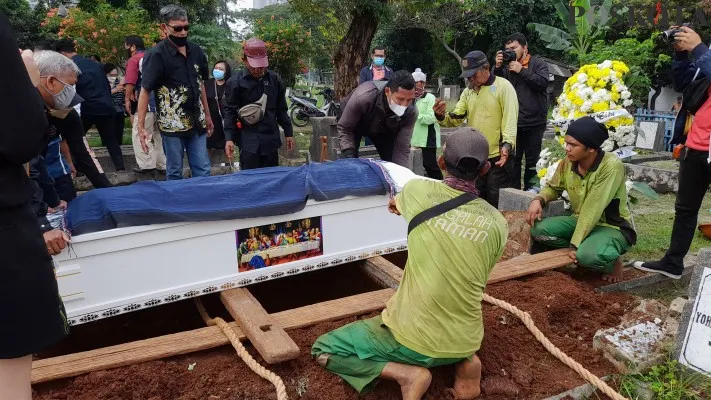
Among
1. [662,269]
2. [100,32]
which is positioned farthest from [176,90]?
[100,32]

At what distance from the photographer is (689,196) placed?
140 inches

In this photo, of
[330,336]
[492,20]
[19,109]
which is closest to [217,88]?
[330,336]

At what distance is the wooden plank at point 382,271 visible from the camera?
11.8ft

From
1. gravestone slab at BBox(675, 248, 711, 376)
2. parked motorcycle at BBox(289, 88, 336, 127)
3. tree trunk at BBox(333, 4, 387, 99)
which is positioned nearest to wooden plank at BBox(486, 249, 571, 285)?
gravestone slab at BBox(675, 248, 711, 376)

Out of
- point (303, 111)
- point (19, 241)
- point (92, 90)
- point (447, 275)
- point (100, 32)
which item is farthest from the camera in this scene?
point (303, 111)

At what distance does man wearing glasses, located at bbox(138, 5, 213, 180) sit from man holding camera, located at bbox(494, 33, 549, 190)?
10.1ft

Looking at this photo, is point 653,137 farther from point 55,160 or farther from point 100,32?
point 100,32

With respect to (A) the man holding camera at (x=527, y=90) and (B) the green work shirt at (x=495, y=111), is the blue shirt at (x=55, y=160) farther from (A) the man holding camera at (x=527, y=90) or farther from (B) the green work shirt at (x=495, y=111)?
(A) the man holding camera at (x=527, y=90)

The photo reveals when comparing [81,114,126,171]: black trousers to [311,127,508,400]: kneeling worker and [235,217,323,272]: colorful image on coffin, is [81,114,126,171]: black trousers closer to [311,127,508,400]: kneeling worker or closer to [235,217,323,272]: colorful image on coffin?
[235,217,323,272]: colorful image on coffin

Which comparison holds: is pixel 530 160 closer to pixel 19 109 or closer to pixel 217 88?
pixel 217 88

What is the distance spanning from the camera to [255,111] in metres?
4.87

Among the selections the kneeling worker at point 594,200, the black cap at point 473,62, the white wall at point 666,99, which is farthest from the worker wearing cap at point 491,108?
the white wall at point 666,99

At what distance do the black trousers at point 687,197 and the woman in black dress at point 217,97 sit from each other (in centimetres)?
547

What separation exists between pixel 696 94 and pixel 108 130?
6.48m
